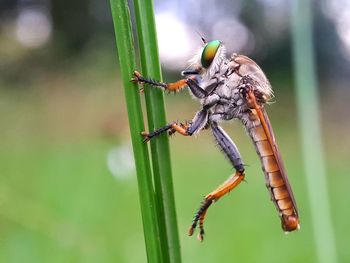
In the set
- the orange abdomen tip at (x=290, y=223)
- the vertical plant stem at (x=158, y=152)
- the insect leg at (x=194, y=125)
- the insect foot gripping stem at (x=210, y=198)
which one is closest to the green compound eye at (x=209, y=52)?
the insect leg at (x=194, y=125)

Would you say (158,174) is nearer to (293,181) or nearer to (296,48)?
(296,48)

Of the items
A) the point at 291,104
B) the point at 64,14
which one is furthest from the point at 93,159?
the point at 64,14

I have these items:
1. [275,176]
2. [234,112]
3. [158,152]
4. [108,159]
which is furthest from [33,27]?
[158,152]

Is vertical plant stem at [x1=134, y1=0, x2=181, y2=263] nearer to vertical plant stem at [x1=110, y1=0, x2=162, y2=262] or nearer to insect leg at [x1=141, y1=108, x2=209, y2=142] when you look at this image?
vertical plant stem at [x1=110, y1=0, x2=162, y2=262]

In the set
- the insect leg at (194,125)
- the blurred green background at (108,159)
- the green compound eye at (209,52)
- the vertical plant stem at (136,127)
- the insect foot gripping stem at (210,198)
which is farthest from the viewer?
the blurred green background at (108,159)

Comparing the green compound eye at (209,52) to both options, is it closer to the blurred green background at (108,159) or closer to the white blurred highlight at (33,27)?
the blurred green background at (108,159)

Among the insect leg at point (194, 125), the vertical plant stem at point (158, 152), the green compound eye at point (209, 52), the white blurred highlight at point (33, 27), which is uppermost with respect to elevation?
the white blurred highlight at point (33, 27)
